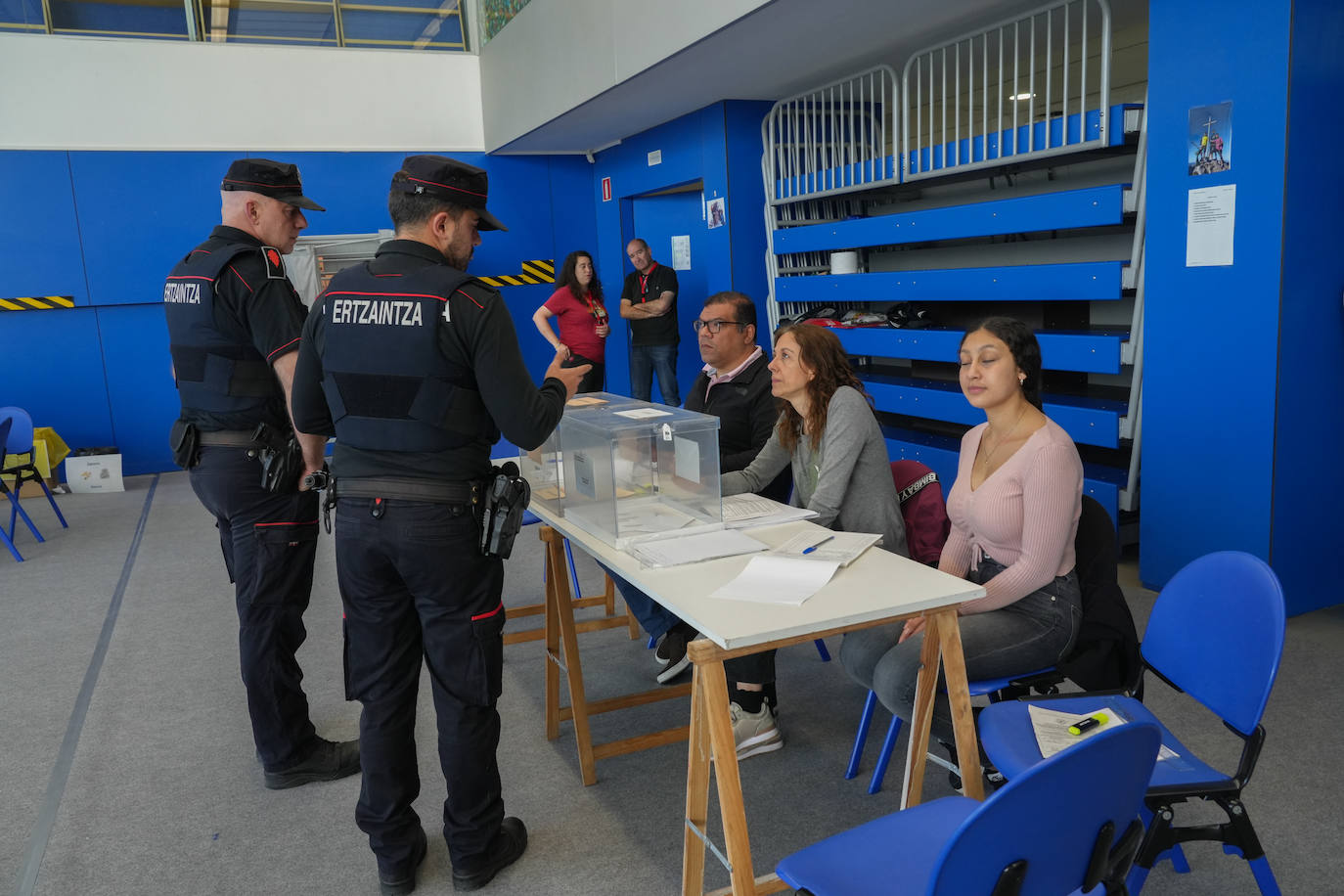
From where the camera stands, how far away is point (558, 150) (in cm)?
924

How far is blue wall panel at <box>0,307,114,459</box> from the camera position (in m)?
7.99

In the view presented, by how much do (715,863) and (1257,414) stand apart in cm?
262

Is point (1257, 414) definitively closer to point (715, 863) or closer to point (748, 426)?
point (748, 426)

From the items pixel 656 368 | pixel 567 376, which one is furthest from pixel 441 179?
pixel 656 368

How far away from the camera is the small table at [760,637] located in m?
1.91

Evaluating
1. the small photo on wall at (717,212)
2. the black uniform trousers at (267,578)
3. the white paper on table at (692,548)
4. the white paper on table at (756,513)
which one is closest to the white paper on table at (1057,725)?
the white paper on table at (692,548)

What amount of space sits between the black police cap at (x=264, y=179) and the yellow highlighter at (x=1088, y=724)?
2.30 m

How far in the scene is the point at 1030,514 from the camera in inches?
94.9

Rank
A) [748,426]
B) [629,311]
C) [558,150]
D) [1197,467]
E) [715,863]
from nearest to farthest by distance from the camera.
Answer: [715,863], [748,426], [1197,467], [629,311], [558,150]

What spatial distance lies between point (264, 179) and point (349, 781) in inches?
69.8

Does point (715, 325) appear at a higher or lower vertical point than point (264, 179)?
lower

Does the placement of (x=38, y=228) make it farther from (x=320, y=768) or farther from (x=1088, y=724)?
(x=1088, y=724)

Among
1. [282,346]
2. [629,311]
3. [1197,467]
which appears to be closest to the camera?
[282,346]

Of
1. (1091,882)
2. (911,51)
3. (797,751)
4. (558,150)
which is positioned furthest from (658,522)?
(558,150)
